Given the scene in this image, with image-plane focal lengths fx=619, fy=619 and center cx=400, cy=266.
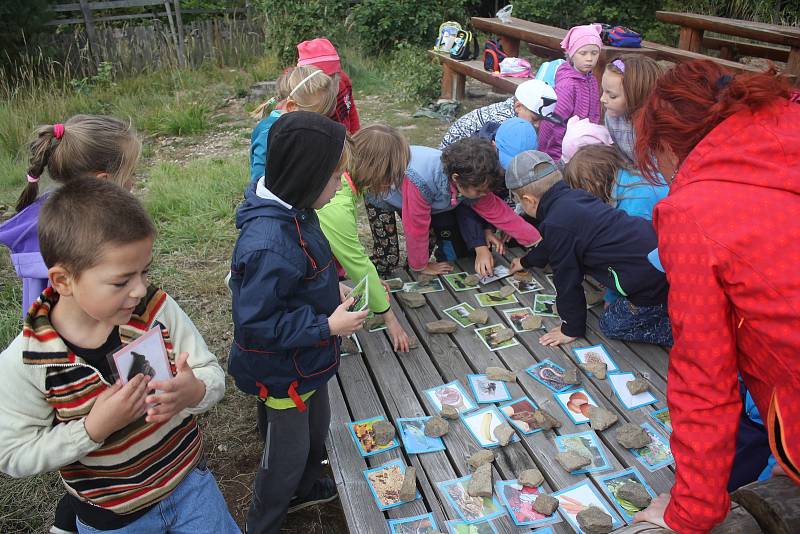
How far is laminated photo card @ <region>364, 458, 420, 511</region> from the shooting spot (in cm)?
252

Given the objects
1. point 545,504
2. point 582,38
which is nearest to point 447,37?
point 582,38

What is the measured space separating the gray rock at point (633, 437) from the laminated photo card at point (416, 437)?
0.79 metres

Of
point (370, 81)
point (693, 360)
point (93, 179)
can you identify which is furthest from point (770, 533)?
point (370, 81)

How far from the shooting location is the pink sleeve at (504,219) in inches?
166

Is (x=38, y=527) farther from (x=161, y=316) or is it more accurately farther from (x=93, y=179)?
(x=93, y=179)

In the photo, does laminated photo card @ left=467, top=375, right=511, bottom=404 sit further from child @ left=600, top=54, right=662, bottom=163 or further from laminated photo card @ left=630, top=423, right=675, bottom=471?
child @ left=600, top=54, right=662, bottom=163

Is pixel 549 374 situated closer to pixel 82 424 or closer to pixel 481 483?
pixel 481 483

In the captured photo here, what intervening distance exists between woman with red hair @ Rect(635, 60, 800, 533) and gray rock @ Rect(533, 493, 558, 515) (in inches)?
28.9

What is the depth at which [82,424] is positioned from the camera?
63.9 inches

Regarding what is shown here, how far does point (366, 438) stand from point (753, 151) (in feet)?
6.52

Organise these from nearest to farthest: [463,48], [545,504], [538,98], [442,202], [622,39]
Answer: [545,504], [442,202], [538,98], [622,39], [463,48]

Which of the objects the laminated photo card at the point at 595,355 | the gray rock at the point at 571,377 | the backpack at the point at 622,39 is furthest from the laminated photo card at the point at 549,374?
the backpack at the point at 622,39

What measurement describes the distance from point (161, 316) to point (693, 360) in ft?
4.92

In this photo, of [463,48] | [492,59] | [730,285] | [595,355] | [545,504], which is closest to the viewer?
[730,285]
